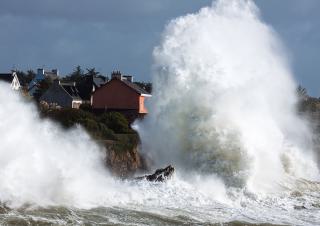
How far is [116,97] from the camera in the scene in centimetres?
5881

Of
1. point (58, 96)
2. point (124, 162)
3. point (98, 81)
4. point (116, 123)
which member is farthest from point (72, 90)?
point (124, 162)

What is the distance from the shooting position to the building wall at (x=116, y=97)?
190ft

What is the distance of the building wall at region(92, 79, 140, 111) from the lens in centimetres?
5800

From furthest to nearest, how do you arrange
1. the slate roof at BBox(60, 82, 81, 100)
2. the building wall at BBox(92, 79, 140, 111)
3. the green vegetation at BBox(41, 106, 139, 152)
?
the slate roof at BBox(60, 82, 81, 100)
the building wall at BBox(92, 79, 140, 111)
the green vegetation at BBox(41, 106, 139, 152)

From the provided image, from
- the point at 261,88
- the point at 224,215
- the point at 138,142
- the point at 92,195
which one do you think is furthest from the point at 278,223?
the point at 261,88

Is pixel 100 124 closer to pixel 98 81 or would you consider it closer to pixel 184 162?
pixel 184 162

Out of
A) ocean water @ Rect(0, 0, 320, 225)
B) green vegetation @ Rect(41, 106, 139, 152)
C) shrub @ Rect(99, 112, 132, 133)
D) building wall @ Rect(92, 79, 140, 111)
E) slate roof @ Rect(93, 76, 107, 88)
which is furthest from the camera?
slate roof @ Rect(93, 76, 107, 88)

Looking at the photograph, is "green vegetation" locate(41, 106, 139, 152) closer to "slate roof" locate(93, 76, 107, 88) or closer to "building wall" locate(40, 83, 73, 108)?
"building wall" locate(40, 83, 73, 108)

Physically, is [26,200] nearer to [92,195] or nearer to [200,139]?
[92,195]

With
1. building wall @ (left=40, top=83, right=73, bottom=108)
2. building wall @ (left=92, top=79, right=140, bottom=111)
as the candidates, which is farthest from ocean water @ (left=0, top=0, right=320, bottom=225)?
building wall @ (left=40, top=83, right=73, bottom=108)

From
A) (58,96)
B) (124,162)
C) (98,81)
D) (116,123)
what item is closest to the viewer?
(124,162)

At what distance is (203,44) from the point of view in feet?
87.5

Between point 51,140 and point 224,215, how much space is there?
5.52 m

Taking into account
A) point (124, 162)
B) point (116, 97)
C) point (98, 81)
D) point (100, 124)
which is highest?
point (98, 81)
